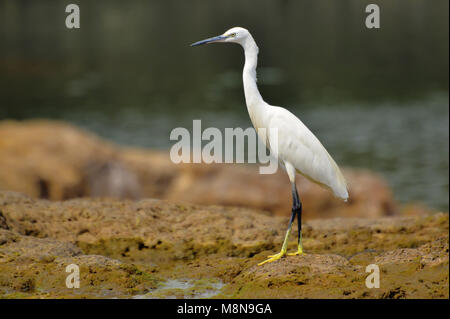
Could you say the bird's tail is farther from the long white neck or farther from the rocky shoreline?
the long white neck

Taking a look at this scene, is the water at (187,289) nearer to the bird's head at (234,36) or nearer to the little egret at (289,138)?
the little egret at (289,138)

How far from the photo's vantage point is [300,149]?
6.26m

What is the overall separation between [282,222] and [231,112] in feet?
62.1

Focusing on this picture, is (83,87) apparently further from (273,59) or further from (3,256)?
(3,256)

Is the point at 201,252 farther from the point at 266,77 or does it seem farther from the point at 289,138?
the point at 266,77

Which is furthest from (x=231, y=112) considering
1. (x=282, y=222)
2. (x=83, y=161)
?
(x=282, y=222)

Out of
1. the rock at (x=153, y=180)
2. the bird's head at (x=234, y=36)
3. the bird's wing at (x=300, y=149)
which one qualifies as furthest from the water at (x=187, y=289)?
the rock at (x=153, y=180)

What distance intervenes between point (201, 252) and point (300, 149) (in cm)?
150

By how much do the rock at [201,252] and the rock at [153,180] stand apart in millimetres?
3872

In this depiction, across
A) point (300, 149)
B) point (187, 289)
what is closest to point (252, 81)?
point (300, 149)

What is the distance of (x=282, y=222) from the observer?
24.5 ft

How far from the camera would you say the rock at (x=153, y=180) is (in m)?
11.6

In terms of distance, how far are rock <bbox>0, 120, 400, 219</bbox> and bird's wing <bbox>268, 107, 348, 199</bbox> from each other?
5688mm
